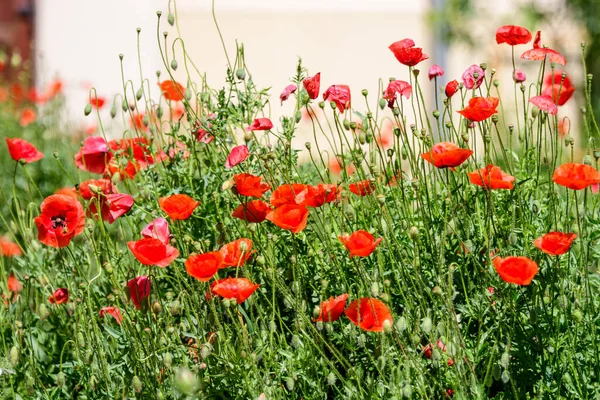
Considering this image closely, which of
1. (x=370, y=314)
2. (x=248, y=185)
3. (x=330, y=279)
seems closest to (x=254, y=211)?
(x=248, y=185)

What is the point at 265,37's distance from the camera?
337 inches

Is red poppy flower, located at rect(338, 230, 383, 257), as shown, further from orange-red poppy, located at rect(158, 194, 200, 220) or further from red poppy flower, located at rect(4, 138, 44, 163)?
red poppy flower, located at rect(4, 138, 44, 163)

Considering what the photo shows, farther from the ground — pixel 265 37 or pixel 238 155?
pixel 238 155

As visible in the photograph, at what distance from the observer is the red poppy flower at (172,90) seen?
2572 mm

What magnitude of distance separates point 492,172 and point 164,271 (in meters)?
0.93

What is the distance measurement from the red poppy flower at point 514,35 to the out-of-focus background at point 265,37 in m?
5.69

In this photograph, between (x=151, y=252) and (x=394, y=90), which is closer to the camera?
(x=151, y=252)

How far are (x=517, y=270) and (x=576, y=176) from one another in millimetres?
288

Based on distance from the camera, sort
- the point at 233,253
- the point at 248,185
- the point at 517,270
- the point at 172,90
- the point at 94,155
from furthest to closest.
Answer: the point at 172,90 → the point at 94,155 → the point at 248,185 → the point at 233,253 → the point at 517,270

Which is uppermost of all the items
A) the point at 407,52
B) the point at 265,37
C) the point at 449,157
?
the point at 407,52

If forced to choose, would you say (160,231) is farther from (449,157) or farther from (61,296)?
(449,157)

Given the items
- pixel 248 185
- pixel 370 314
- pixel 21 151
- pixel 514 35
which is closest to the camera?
pixel 370 314

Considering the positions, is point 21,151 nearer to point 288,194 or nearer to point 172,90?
point 172,90

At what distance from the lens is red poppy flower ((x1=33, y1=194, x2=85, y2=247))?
2133mm
